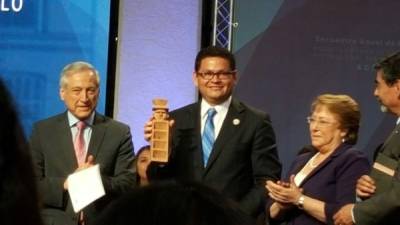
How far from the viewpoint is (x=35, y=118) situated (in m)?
4.74

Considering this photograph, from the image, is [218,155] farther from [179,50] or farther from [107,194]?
[179,50]

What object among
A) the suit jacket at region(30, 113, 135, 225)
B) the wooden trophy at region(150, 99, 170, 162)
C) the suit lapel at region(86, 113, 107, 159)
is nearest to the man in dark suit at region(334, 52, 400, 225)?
the wooden trophy at region(150, 99, 170, 162)

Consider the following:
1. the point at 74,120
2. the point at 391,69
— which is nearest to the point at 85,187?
the point at 74,120

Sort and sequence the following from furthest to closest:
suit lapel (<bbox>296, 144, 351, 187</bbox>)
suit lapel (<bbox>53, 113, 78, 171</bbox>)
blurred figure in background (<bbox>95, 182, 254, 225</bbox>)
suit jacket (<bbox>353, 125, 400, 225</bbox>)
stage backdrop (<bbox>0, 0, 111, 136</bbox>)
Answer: stage backdrop (<bbox>0, 0, 111, 136</bbox>) → suit lapel (<bbox>53, 113, 78, 171</bbox>) → suit lapel (<bbox>296, 144, 351, 187</bbox>) → suit jacket (<bbox>353, 125, 400, 225</bbox>) → blurred figure in background (<bbox>95, 182, 254, 225</bbox>)

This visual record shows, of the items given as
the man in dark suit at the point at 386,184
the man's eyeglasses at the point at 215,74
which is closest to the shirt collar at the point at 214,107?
the man's eyeglasses at the point at 215,74

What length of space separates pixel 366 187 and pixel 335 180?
199mm

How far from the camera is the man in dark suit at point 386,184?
3.03 m

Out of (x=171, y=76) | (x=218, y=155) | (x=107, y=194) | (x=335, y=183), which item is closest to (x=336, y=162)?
(x=335, y=183)

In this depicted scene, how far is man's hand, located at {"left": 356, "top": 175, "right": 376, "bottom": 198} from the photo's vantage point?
122 inches

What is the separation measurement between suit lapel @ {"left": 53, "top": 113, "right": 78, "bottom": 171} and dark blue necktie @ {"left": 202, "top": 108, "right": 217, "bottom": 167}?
570 millimetres

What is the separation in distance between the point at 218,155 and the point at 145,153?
26.9 inches

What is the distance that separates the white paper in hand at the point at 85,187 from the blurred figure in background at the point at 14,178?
2.52m

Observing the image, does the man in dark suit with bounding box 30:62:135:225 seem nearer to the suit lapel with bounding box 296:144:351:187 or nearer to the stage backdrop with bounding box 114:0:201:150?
the suit lapel with bounding box 296:144:351:187

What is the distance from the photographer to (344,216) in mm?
3166
